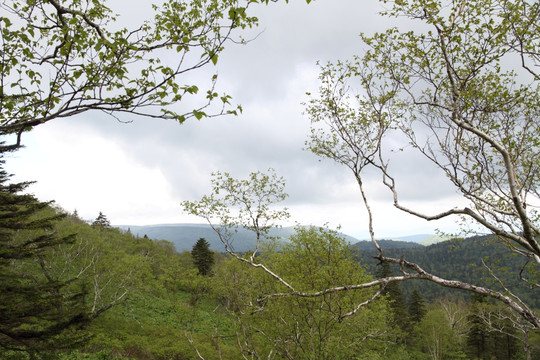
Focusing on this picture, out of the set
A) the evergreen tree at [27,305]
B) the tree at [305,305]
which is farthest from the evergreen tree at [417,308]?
the evergreen tree at [27,305]

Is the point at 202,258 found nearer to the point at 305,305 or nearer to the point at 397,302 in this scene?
the point at 397,302

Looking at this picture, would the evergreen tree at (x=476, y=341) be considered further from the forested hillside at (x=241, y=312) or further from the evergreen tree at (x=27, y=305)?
the evergreen tree at (x=27, y=305)

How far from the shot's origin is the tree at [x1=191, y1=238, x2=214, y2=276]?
55.1 meters

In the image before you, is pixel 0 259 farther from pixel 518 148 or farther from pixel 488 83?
pixel 518 148

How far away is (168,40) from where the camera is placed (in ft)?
12.6

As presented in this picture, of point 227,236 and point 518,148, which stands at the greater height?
point 518,148

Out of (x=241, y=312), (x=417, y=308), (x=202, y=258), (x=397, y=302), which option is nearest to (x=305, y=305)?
(x=241, y=312)

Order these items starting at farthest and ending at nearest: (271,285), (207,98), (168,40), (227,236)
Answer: (271,285)
(227,236)
(168,40)
(207,98)

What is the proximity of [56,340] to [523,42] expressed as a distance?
18281 mm

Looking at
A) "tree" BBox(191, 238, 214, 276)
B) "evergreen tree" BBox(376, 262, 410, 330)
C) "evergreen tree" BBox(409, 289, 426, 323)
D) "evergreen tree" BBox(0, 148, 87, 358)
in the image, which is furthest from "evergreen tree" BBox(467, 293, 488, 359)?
"evergreen tree" BBox(0, 148, 87, 358)

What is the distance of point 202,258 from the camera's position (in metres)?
55.8

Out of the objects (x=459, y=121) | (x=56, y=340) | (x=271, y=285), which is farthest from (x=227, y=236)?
(x=459, y=121)

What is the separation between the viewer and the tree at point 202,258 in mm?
55138

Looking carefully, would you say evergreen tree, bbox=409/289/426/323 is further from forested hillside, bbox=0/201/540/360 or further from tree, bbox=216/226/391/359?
tree, bbox=216/226/391/359
